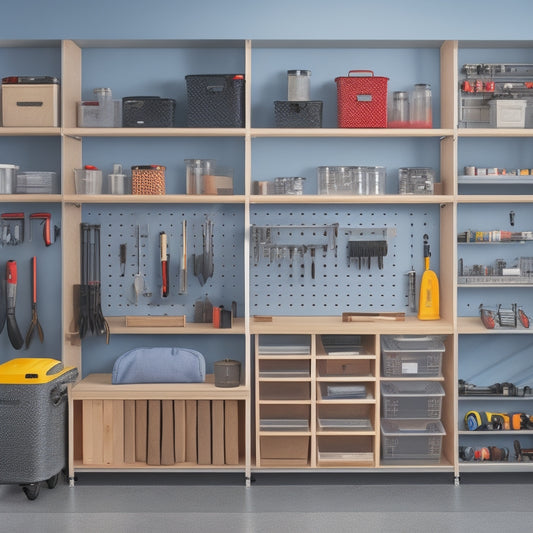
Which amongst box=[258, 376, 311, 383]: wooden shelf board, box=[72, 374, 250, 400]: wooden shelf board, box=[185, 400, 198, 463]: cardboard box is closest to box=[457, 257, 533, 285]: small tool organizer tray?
box=[258, 376, 311, 383]: wooden shelf board

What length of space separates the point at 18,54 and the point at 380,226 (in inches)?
102

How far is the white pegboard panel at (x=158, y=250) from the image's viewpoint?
5227 mm

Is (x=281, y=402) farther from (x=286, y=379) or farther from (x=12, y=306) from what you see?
(x=12, y=306)

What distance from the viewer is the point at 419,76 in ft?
16.9

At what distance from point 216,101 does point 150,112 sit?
1.34 feet

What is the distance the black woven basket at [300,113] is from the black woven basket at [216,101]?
25 centimetres

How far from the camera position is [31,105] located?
191 inches

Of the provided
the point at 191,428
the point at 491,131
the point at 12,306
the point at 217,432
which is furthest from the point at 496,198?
the point at 12,306

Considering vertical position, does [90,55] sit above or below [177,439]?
above

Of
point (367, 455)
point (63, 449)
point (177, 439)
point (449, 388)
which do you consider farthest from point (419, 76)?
point (63, 449)

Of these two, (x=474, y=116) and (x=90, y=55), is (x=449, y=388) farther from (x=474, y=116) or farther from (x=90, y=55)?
(x=90, y=55)

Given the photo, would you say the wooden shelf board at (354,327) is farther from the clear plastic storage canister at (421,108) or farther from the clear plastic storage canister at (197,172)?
the clear plastic storage canister at (421,108)

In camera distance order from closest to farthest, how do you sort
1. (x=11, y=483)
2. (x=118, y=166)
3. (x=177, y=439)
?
(x=11, y=483), (x=177, y=439), (x=118, y=166)

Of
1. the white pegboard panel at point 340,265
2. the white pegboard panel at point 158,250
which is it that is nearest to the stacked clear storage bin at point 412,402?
the white pegboard panel at point 340,265
